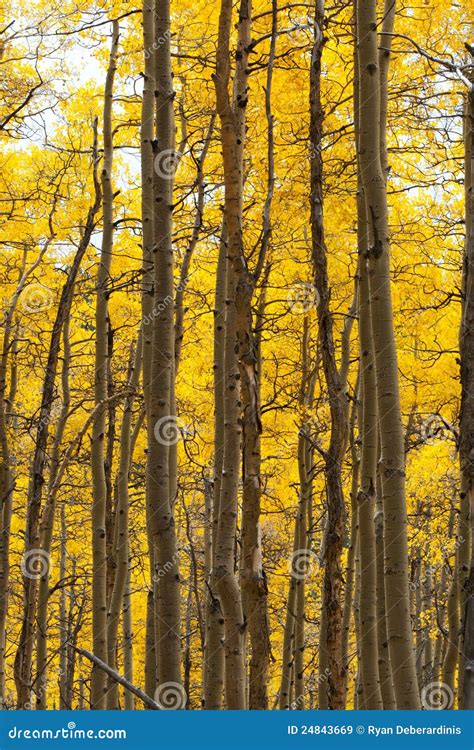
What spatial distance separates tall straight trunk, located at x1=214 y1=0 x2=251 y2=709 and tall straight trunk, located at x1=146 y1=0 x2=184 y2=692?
0.31 meters

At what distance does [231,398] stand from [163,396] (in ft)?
2.14

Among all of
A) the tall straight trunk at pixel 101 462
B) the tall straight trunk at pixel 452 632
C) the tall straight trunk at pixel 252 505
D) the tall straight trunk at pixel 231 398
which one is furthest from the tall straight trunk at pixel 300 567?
the tall straight trunk at pixel 252 505

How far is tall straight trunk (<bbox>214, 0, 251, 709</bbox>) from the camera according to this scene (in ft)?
15.3

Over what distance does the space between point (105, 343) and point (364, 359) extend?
2968 mm

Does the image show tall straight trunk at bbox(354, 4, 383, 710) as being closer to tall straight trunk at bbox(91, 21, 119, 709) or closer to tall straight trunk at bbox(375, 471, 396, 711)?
tall straight trunk at bbox(375, 471, 396, 711)

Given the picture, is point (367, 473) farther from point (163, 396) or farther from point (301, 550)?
point (301, 550)

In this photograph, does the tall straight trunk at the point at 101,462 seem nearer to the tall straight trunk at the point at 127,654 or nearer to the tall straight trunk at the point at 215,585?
the tall straight trunk at the point at 215,585

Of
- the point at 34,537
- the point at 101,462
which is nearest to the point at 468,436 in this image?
the point at 101,462

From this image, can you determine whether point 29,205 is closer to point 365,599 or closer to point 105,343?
point 105,343

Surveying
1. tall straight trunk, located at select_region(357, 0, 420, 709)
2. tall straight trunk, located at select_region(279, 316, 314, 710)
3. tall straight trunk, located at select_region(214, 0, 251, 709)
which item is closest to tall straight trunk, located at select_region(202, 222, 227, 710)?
tall straight trunk, located at select_region(214, 0, 251, 709)

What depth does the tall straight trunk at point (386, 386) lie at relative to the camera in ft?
14.0

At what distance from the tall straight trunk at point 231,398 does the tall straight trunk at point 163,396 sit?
0.31 metres

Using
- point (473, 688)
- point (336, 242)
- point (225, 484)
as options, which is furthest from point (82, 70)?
point (473, 688)

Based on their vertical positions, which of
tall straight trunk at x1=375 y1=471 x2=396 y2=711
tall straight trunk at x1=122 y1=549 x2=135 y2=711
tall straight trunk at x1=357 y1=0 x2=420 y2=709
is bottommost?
tall straight trunk at x1=122 y1=549 x2=135 y2=711
